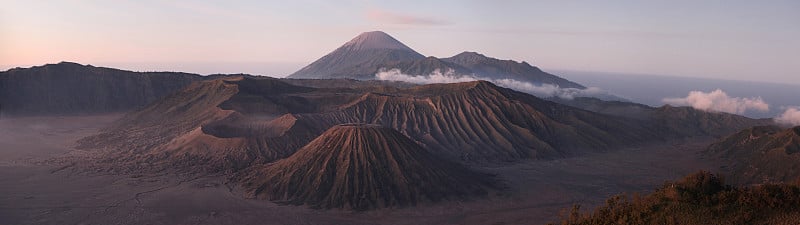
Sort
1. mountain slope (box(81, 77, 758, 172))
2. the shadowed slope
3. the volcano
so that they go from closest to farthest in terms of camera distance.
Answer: the volcano < mountain slope (box(81, 77, 758, 172)) < the shadowed slope

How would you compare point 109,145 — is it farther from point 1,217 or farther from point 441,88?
point 441,88

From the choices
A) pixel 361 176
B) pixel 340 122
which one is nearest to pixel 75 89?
pixel 340 122

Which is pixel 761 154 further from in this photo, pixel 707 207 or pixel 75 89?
pixel 75 89

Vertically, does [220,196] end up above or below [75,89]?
below

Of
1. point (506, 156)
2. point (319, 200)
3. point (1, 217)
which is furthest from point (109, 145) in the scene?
point (506, 156)

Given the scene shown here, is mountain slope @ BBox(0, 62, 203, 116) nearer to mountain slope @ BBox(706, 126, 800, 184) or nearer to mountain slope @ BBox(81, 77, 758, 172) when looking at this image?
mountain slope @ BBox(81, 77, 758, 172)

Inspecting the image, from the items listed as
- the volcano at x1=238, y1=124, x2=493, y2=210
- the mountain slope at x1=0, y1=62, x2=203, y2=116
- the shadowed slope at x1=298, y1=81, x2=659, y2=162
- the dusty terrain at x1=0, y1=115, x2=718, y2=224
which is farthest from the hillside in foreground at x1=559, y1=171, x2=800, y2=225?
the mountain slope at x1=0, y1=62, x2=203, y2=116
